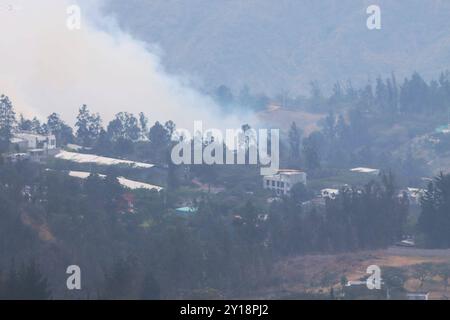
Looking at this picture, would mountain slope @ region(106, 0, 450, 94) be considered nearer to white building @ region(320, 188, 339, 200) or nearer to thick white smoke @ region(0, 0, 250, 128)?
thick white smoke @ region(0, 0, 250, 128)

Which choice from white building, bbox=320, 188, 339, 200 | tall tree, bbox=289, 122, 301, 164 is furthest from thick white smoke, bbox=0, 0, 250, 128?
white building, bbox=320, 188, 339, 200

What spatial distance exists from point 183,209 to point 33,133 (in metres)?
12.7

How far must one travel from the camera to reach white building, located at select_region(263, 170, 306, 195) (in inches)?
→ 1986

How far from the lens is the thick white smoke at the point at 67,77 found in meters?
68.9

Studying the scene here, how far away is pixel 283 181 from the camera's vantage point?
5075 centimetres

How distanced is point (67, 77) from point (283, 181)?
24806 mm

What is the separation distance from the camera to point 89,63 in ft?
245

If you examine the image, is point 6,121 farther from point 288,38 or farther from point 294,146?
point 288,38

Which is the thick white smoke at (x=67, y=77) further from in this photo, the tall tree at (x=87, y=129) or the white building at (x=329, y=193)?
the white building at (x=329, y=193)

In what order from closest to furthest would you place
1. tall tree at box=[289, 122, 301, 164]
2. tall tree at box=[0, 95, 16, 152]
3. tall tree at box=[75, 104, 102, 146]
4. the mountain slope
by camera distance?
tall tree at box=[0, 95, 16, 152] → tall tree at box=[75, 104, 102, 146] → tall tree at box=[289, 122, 301, 164] → the mountain slope

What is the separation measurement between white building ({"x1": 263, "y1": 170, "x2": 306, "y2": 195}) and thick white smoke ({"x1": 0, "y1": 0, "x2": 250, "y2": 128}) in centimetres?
1851

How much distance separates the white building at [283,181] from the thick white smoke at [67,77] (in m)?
18.5

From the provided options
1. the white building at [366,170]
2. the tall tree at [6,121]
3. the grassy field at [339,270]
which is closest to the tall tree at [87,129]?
the tall tree at [6,121]

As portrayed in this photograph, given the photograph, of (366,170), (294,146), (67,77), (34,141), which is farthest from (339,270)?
(67,77)
